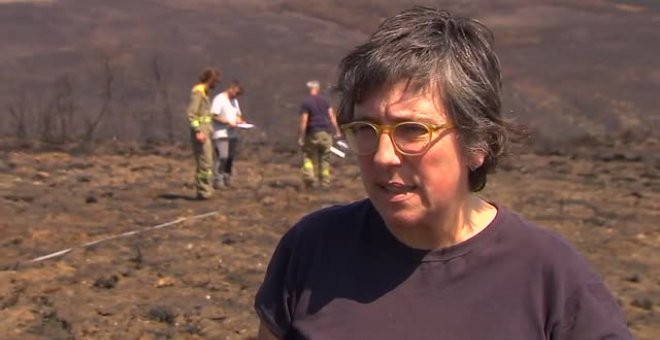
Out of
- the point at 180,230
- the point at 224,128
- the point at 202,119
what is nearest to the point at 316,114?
the point at 224,128

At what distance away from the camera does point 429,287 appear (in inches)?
110

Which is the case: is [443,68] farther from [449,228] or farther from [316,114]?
[316,114]

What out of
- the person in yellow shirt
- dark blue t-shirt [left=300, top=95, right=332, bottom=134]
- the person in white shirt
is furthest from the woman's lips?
dark blue t-shirt [left=300, top=95, right=332, bottom=134]

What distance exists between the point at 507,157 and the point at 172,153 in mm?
20168

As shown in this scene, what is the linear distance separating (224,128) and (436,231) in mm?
13384

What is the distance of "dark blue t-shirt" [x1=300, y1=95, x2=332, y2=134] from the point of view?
1639 centimetres

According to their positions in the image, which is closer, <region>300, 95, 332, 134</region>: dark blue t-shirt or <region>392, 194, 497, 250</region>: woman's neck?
<region>392, 194, 497, 250</region>: woman's neck

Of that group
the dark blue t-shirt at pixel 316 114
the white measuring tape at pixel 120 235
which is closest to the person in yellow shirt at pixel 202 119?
the white measuring tape at pixel 120 235

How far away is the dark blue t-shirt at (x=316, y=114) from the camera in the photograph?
1639 centimetres

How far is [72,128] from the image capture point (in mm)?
25484

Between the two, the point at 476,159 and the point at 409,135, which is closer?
the point at 409,135

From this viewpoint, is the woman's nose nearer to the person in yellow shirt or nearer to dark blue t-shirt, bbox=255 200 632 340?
dark blue t-shirt, bbox=255 200 632 340

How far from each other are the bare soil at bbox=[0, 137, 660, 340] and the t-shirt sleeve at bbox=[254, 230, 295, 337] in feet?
13.6

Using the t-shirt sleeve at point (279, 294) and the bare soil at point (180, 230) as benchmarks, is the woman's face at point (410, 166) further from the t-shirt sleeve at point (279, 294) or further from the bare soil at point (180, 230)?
the bare soil at point (180, 230)
